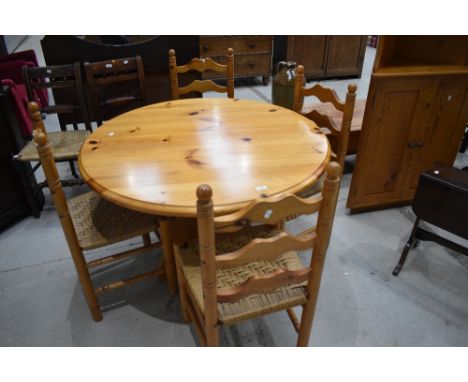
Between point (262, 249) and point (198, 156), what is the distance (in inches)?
26.3

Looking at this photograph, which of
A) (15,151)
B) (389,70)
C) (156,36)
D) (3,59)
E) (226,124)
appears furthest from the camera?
(3,59)

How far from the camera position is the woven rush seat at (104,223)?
1.62 m

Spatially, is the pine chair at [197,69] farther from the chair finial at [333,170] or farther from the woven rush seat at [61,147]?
the chair finial at [333,170]

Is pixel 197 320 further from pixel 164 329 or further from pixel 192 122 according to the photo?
pixel 192 122

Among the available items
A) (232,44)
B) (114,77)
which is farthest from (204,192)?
(232,44)

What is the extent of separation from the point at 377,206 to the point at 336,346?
1.30 m

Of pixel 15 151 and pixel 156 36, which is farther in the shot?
pixel 156 36

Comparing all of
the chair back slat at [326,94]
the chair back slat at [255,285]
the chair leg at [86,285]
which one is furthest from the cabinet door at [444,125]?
the chair leg at [86,285]

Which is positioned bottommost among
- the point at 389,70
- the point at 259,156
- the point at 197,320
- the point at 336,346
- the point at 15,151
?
the point at 336,346

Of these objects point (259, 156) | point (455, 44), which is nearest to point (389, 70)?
point (455, 44)

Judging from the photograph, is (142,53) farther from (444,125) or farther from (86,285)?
(444,125)

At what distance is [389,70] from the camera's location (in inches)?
86.2

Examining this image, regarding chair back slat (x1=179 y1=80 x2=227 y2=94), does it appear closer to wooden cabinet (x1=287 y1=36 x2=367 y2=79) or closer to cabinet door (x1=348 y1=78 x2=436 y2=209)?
cabinet door (x1=348 y1=78 x2=436 y2=209)

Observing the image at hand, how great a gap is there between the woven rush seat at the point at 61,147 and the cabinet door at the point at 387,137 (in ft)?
6.61
